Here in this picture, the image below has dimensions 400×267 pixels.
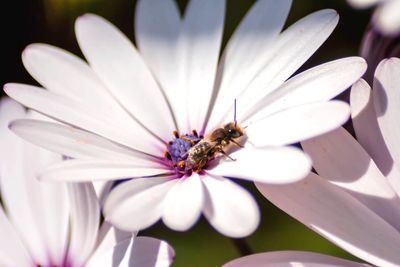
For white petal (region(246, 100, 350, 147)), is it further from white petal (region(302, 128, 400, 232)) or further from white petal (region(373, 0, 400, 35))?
white petal (region(373, 0, 400, 35))

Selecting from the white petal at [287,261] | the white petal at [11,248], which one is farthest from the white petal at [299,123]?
the white petal at [11,248]

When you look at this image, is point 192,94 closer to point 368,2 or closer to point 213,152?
point 213,152

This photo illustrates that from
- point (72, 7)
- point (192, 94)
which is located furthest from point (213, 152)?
point (72, 7)

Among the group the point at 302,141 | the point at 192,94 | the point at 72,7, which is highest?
the point at 72,7

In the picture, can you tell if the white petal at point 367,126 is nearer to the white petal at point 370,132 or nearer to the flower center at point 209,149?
the white petal at point 370,132

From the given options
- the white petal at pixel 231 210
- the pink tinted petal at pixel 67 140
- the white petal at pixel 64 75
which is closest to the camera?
the white petal at pixel 231 210

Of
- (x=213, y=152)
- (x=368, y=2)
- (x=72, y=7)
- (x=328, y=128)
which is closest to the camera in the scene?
(x=328, y=128)

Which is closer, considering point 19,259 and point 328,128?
point 328,128
